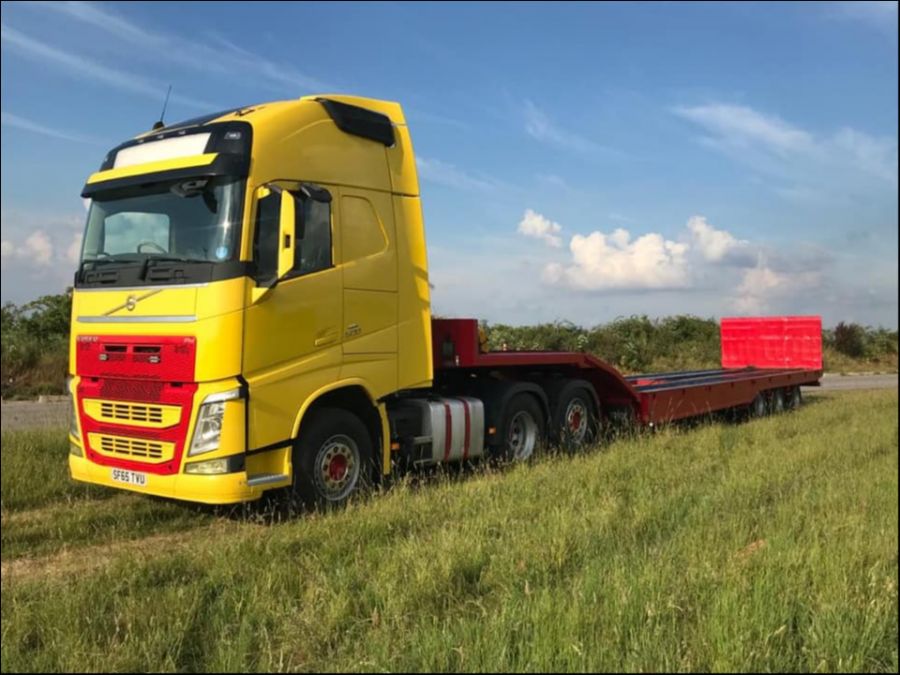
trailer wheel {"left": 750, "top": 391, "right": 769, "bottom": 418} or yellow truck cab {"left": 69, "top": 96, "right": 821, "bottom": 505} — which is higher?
yellow truck cab {"left": 69, "top": 96, "right": 821, "bottom": 505}

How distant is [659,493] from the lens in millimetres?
6145

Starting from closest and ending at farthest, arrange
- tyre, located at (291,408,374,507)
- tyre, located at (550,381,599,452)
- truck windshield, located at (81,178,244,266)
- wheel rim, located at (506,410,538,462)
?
1. truck windshield, located at (81,178,244,266)
2. tyre, located at (291,408,374,507)
3. wheel rim, located at (506,410,538,462)
4. tyre, located at (550,381,599,452)

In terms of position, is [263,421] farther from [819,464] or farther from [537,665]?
[819,464]

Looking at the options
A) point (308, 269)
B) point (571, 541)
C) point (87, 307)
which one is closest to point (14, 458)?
point (87, 307)

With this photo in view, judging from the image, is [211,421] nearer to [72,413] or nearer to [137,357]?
[137,357]

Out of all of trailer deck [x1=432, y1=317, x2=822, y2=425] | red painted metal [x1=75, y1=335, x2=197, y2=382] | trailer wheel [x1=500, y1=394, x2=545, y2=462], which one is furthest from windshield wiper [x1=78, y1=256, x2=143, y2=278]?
trailer wheel [x1=500, y1=394, x2=545, y2=462]

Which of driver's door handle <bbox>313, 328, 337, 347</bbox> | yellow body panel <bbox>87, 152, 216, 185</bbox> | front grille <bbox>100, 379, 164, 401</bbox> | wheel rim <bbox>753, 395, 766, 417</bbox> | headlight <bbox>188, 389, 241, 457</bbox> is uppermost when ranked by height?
yellow body panel <bbox>87, 152, 216, 185</bbox>

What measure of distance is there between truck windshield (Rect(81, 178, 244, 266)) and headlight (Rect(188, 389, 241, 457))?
3.49ft

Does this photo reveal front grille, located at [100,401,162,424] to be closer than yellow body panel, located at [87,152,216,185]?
Yes

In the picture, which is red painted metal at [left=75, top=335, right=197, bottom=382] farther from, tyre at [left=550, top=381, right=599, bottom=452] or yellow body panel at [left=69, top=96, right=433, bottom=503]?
tyre at [left=550, top=381, right=599, bottom=452]

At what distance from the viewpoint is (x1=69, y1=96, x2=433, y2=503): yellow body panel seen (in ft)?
18.2

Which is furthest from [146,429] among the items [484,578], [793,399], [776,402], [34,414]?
[793,399]

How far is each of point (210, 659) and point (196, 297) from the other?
3098 mm

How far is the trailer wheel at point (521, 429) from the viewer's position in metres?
8.52
